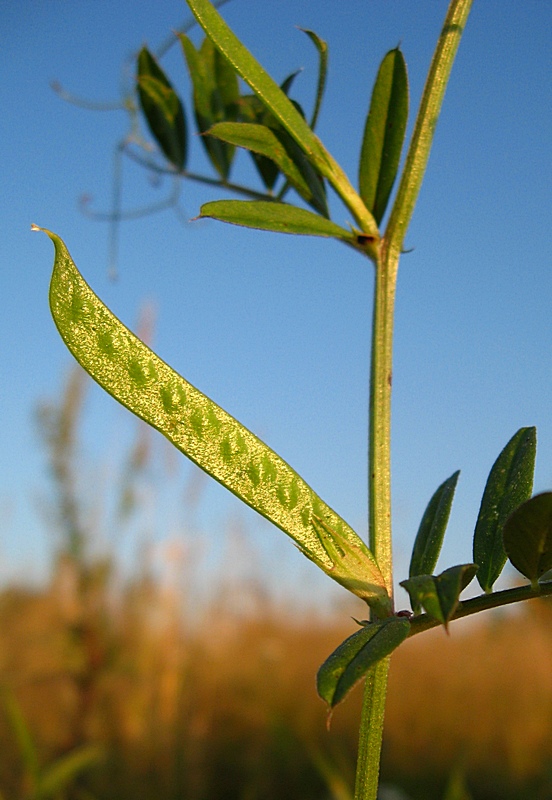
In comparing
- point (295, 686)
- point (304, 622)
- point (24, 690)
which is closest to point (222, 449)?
point (24, 690)

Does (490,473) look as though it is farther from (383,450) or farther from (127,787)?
(127,787)

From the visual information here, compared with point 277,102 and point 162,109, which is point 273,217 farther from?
point 162,109

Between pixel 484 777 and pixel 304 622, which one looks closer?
pixel 484 777

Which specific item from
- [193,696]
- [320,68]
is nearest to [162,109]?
[320,68]

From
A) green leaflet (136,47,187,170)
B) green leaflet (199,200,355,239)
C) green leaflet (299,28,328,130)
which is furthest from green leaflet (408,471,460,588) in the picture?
green leaflet (136,47,187,170)

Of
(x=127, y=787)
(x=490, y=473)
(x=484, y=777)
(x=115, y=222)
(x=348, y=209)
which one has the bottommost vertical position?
(x=484, y=777)

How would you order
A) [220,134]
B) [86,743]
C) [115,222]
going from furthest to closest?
[86,743], [115,222], [220,134]

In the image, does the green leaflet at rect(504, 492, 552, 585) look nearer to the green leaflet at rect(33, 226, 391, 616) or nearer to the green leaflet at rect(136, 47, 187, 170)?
the green leaflet at rect(33, 226, 391, 616)
